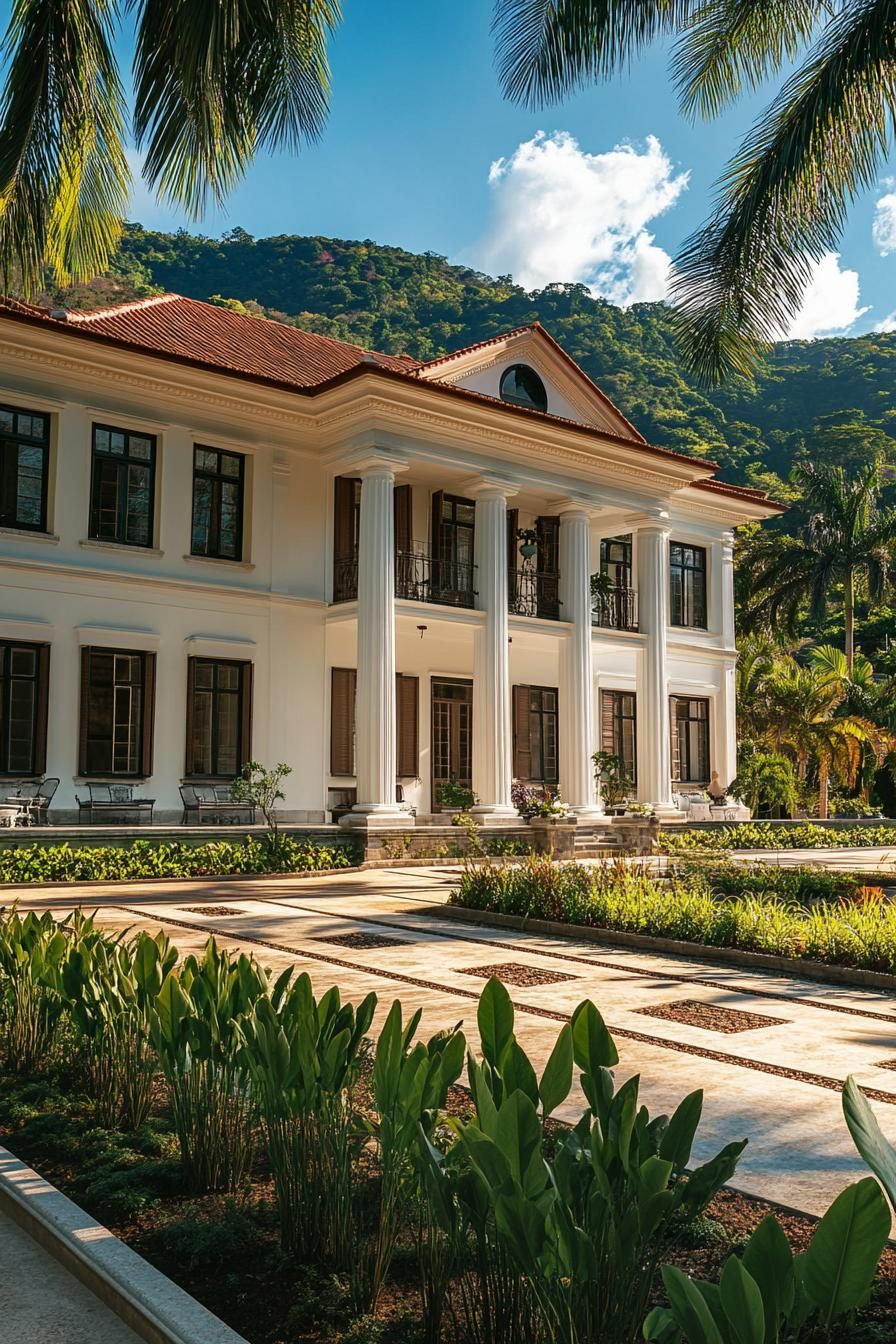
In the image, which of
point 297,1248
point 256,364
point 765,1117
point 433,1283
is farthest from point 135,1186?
point 256,364

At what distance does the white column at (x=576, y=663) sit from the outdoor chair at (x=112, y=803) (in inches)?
331

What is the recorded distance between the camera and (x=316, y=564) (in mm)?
22172

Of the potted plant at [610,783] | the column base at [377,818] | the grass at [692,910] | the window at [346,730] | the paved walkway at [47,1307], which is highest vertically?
the window at [346,730]

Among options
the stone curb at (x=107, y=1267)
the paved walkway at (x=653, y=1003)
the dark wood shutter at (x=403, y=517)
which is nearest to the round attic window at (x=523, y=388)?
the dark wood shutter at (x=403, y=517)

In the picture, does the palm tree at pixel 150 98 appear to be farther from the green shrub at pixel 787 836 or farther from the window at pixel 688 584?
the window at pixel 688 584

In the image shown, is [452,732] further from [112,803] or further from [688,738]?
[112,803]

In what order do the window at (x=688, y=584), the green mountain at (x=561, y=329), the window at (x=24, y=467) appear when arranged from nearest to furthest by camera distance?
the window at (x=24, y=467) < the window at (x=688, y=584) < the green mountain at (x=561, y=329)

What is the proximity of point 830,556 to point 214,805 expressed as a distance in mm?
24928

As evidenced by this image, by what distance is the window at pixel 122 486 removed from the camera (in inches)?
781

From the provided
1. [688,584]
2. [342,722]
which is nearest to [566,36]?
[342,722]

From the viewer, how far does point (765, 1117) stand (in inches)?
199

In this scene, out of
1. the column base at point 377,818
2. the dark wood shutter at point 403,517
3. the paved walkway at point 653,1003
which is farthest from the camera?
the dark wood shutter at point 403,517

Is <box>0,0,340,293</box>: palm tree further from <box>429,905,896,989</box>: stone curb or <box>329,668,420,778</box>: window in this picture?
<box>329,668,420,778</box>: window

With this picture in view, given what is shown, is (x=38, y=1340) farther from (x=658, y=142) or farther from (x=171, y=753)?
(x=171, y=753)
